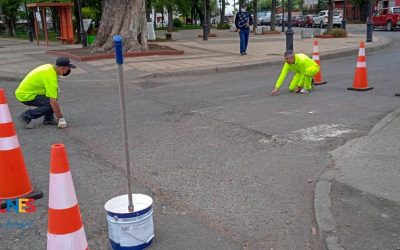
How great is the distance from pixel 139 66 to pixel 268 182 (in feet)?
31.5

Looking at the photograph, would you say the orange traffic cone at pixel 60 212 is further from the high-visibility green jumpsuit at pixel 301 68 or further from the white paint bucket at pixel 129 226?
the high-visibility green jumpsuit at pixel 301 68

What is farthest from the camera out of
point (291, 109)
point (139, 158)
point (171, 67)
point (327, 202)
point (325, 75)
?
point (171, 67)

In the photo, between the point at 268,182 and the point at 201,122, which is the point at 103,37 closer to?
the point at 201,122

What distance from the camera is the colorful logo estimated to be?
394 cm

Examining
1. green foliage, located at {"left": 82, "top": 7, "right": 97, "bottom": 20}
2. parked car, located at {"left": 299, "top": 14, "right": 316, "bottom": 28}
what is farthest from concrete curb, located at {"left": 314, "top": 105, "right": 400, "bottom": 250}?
parked car, located at {"left": 299, "top": 14, "right": 316, "bottom": 28}

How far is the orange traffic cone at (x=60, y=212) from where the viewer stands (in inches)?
114

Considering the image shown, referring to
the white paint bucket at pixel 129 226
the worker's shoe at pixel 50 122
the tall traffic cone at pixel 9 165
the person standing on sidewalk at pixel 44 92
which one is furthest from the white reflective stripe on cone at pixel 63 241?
the worker's shoe at pixel 50 122

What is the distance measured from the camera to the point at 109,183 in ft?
14.9

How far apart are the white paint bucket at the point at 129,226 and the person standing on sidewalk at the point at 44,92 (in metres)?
3.72

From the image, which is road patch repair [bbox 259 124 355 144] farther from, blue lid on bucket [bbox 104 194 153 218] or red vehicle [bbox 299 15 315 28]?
red vehicle [bbox 299 15 315 28]

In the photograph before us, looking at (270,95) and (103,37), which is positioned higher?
(103,37)

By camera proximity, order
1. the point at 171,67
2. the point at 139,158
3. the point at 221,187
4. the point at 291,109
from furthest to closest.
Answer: the point at 171,67 → the point at 291,109 → the point at 139,158 → the point at 221,187

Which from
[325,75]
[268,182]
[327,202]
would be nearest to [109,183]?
[268,182]

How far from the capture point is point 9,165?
405cm
